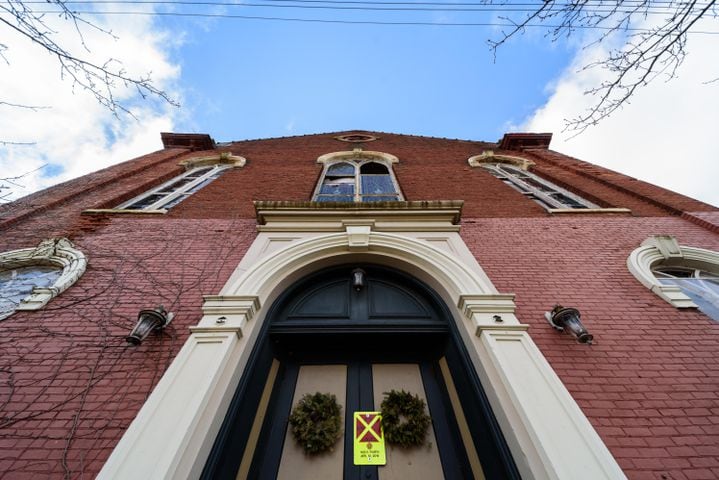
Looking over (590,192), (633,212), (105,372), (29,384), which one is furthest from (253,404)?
(590,192)

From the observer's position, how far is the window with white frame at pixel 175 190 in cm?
654

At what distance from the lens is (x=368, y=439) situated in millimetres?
3035

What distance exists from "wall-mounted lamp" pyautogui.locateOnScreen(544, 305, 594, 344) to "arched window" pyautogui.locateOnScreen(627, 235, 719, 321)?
1.69 meters

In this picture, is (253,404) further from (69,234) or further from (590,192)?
(590,192)

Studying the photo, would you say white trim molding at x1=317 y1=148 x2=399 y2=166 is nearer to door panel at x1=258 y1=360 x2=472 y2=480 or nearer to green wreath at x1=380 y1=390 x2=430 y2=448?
door panel at x1=258 y1=360 x2=472 y2=480

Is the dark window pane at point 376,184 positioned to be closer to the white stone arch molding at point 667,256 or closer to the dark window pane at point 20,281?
the white stone arch molding at point 667,256

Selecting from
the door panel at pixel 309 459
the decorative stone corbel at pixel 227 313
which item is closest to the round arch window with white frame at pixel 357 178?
the decorative stone corbel at pixel 227 313

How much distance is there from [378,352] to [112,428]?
103 inches

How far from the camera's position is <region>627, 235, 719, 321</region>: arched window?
4.15 m

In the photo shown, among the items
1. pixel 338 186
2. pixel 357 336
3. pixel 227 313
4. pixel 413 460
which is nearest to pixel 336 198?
pixel 338 186

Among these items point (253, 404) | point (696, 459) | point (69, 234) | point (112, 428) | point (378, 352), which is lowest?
point (696, 459)

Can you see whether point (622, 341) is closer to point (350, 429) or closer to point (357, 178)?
point (350, 429)

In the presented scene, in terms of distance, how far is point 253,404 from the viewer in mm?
3025

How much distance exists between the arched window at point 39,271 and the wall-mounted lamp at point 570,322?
5.90 m
